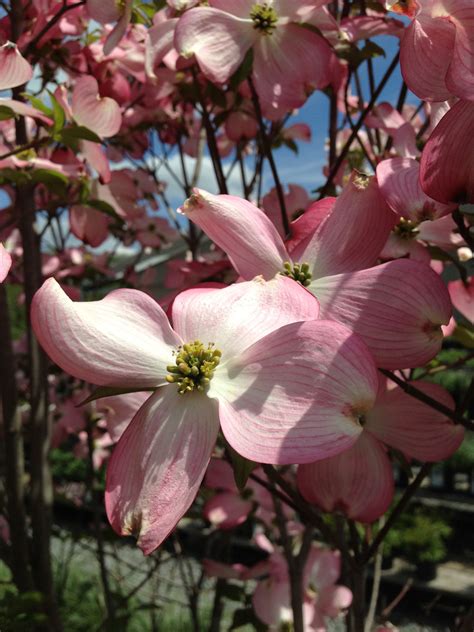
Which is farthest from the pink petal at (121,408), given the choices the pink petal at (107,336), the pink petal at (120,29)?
the pink petal at (120,29)

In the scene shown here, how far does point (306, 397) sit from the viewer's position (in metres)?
0.30

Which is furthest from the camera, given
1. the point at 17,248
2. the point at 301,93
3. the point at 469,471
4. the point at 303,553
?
the point at 469,471

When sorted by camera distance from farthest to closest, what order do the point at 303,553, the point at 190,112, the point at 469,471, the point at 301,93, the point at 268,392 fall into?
1. the point at 469,471
2. the point at 190,112
3. the point at 303,553
4. the point at 301,93
5. the point at 268,392

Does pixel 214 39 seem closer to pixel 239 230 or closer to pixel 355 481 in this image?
pixel 239 230

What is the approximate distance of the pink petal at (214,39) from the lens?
0.54 meters

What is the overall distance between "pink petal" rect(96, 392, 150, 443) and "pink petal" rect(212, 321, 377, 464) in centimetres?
16

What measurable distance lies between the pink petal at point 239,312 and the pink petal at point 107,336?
0.02m

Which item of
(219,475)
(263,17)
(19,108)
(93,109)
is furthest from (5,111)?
(219,475)

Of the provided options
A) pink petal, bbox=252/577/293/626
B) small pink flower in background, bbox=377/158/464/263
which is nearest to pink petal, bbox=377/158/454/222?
small pink flower in background, bbox=377/158/464/263

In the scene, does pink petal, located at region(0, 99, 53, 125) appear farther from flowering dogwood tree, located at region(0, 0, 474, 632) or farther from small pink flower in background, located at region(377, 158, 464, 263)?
small pink flower in background, located at region(377, 158, 464, 263)

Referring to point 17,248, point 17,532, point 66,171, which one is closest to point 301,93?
point 66,171

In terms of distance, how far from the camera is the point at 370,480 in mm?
417

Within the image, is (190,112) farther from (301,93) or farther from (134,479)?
(134,479)

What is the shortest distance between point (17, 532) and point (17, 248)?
1.01 meters
